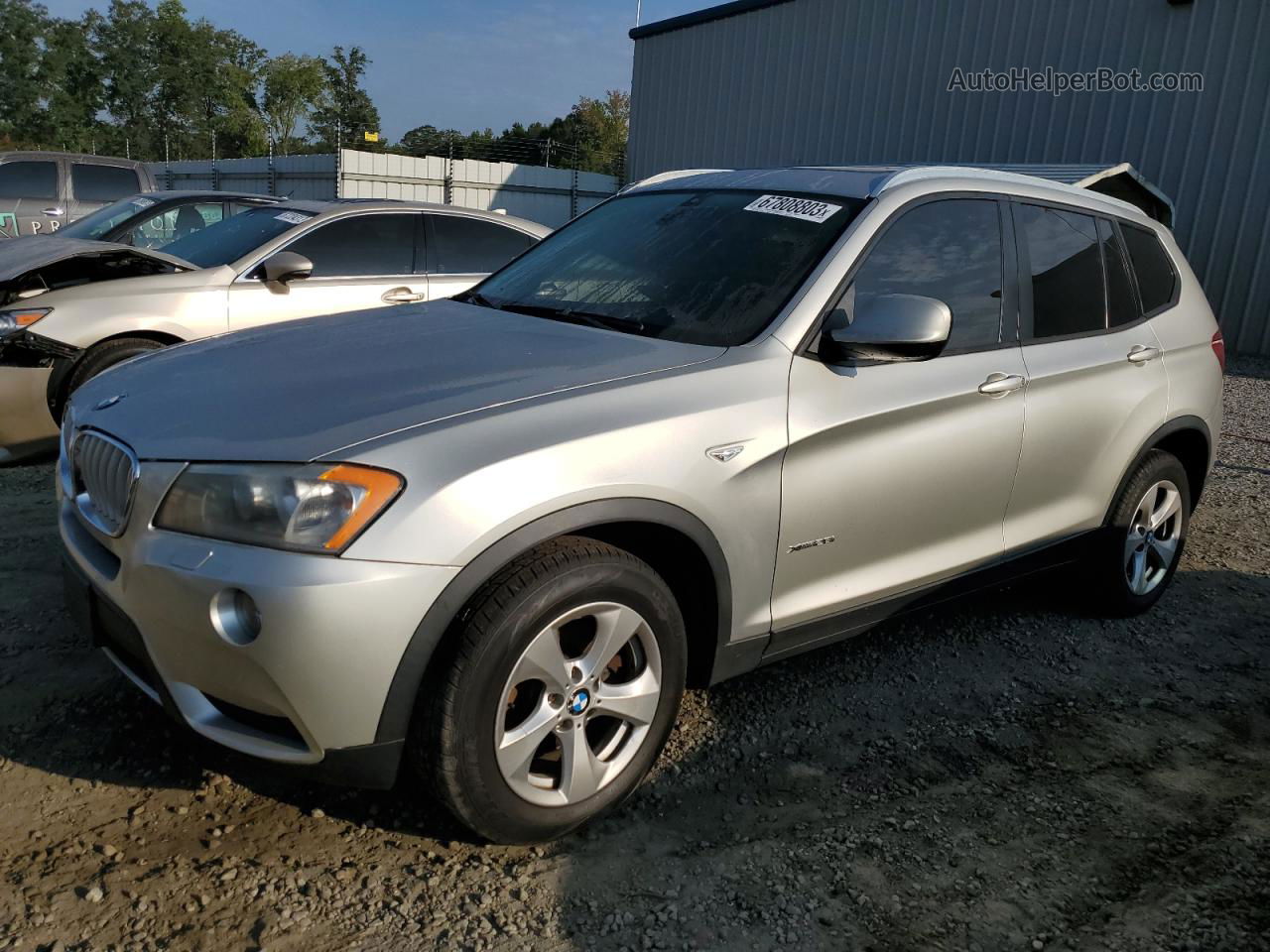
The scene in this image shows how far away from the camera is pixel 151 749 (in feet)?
9.40

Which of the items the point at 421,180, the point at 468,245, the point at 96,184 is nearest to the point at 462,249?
the point at 468,245

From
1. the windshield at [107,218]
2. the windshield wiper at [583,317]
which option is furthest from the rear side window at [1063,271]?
the windshield at [107,218]

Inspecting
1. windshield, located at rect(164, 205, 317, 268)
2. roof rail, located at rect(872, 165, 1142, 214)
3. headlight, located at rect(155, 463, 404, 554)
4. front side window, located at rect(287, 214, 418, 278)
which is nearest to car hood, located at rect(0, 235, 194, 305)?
windshield, located at rect(164, 205, 317, 268)

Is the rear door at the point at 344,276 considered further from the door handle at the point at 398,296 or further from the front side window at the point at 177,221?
the front side window at the point at 177,221

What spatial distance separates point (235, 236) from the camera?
6562 millimetres

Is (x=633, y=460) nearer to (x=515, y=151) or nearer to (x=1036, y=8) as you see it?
(x=1036, y=8)

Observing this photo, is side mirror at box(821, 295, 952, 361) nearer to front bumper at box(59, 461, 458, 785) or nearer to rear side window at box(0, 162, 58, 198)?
front bumper at box(59, 461, 458, 785)

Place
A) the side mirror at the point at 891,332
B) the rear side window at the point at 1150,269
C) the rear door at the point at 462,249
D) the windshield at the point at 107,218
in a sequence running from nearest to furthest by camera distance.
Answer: the side mirror at the point at 891,332
the rear side window at the point at 1150,269
the rear door at the point at 462,249
the windshield at the point at 107,218

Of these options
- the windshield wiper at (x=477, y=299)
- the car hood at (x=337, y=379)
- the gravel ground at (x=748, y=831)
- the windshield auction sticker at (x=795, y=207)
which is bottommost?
the gravel ground at (x=748, y=831)

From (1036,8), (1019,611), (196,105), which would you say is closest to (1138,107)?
(1036,8)

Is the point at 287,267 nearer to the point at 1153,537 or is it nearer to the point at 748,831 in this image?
the point at 748,831

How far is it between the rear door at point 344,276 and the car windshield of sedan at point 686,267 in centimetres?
267

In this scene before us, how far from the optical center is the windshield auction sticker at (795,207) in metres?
3.20

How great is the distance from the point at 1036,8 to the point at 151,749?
15777mm
